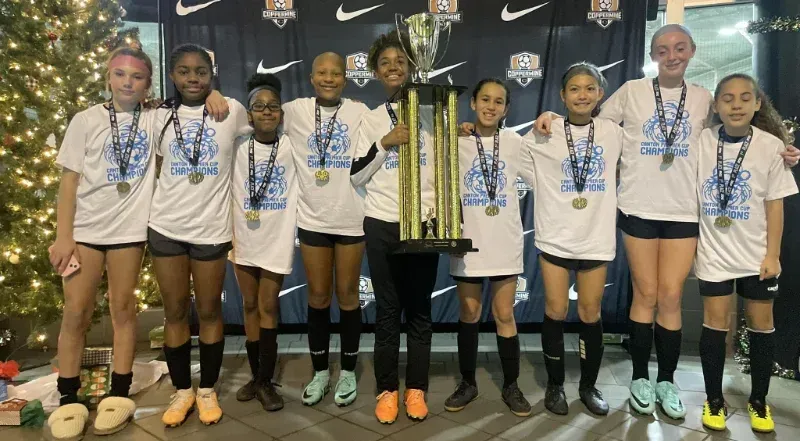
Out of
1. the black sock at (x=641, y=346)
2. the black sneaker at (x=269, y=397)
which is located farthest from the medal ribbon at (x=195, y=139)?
the black sock at (x=641, y=346)

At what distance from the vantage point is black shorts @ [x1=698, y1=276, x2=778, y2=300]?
2.49 m

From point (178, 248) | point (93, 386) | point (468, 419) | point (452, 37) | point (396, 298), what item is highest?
point (452, 37)

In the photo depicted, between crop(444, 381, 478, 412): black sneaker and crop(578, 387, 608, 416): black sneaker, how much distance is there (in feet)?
1.87

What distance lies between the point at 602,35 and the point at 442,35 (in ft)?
3.90

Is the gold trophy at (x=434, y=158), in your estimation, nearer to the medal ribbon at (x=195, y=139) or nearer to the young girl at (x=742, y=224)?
the medal ribbon at (x=195, y=139)

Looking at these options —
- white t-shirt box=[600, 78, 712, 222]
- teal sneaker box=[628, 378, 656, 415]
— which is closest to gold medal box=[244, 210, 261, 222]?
white t-shirt box=[600, 78, 712, 222]

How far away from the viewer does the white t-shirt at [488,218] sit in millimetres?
2568

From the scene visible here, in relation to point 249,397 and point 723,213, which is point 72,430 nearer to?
point 249,397

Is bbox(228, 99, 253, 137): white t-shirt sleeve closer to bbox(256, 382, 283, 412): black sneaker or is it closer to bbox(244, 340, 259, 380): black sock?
bbox(244, 340, 259, 380): black sock

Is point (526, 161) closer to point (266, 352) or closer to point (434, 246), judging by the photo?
point (434, 246)

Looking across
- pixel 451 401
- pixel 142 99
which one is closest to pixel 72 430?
pixel 142 99

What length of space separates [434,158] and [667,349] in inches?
63.4

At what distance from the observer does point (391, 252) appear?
8.03 feet

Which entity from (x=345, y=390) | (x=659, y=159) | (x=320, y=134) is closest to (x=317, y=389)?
(x=345, y=390)
